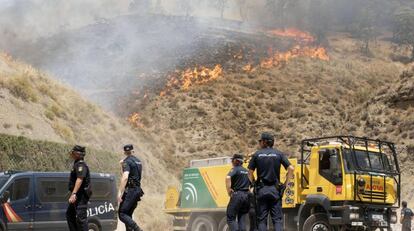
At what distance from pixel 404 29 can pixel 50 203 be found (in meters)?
76.0

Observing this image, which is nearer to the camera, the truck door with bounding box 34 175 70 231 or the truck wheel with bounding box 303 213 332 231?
the truck door with bounding box 34 175 70 231

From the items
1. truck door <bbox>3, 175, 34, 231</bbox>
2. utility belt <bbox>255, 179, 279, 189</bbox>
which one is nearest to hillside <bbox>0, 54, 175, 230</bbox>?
truck door <bbox>3, 175, 34, 231</bbox>

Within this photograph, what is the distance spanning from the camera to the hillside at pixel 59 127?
2431 centimetres

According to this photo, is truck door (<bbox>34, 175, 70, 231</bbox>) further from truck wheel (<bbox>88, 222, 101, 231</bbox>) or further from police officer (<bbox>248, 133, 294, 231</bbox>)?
police officer (<bbox>248, 133, 294, 231</bbox>)

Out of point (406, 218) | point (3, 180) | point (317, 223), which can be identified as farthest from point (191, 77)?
point (3, 180)

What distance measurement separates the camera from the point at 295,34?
271 feet

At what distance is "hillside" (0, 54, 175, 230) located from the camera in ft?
79.8

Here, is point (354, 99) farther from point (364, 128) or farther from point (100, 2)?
point (100, 2)

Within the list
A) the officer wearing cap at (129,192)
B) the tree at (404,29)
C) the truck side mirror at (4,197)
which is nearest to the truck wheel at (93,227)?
the truck side mirror at (4,197)

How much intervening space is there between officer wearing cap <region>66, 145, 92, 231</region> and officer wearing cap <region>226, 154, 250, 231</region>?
2754 mm

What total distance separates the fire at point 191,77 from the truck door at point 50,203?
40.3m

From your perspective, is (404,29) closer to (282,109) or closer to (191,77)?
(282,109)

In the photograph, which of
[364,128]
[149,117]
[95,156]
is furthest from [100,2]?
[95,156]

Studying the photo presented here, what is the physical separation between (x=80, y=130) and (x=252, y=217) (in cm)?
2341
